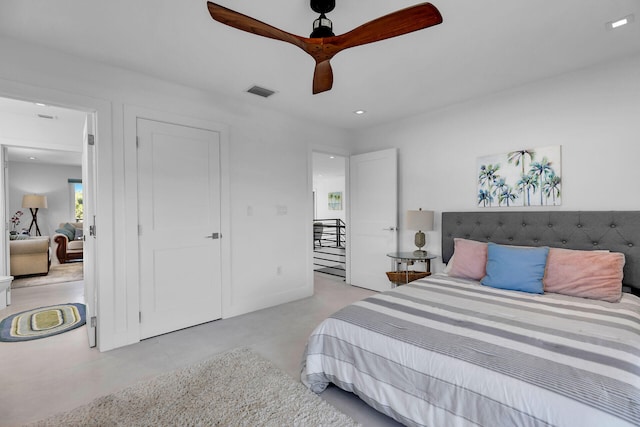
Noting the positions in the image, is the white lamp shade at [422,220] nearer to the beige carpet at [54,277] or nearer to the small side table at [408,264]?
the small side table at [408,264]

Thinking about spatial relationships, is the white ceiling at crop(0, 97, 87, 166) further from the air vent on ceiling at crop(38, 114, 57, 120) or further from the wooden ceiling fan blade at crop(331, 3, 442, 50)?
the wooden ceiling fan blade at crop(331, 3, 442, 50)

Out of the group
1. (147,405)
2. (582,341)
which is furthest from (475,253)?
(147,405)

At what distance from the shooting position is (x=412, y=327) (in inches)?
66.3

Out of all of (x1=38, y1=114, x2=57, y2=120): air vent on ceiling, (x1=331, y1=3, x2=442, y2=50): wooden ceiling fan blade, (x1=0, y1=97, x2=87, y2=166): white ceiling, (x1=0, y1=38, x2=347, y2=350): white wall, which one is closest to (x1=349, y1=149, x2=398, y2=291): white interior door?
(x1=0, y1=38, x2=347, y2=350): white wall

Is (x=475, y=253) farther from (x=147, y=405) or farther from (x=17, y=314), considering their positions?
(x=17, y=314)

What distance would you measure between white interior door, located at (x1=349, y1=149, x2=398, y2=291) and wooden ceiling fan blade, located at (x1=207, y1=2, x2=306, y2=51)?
2.69 metres

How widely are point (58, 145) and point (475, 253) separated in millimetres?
5324

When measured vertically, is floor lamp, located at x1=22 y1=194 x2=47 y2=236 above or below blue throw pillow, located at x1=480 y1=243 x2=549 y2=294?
above

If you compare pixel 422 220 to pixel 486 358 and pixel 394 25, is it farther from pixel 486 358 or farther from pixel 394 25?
pixel 394 25

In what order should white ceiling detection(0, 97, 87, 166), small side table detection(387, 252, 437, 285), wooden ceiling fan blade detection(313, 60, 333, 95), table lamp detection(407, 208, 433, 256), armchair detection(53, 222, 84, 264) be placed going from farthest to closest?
armchair detection(53, 222, 84, 264) → white ceiling detection(0, 97, 87, 166) → table lamp detection(407, 208, 433, 256) → small side table detection(387, 252, 437, 285) → wooden ceiling fan blade detection(313, 60, 333, 95)

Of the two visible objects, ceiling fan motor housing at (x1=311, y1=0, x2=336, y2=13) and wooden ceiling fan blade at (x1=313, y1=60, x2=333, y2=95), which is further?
wooden ceiling fan blade at (x1=313, y1=60, x2=333, y2=95)

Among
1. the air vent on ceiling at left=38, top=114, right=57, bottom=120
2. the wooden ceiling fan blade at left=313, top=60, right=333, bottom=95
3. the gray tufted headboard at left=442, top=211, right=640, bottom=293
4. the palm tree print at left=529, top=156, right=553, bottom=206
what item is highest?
the air vent on ceiling at left=38, top=114, right=57, bottom=120

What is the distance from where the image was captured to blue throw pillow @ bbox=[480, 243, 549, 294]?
2.33m

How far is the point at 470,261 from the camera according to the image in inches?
109
